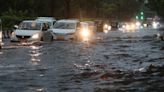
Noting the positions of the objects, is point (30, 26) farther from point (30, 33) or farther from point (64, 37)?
point (64, 37)

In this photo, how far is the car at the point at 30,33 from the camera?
38.8 meters

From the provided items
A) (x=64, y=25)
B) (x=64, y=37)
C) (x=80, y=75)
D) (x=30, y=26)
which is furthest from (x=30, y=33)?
(x=80, y=75)

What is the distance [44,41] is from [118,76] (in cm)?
2440

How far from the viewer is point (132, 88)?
44.0 ft

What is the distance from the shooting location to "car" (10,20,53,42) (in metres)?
38.8

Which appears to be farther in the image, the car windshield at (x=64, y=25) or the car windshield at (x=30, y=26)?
the car windshield at (x=64, y=25)

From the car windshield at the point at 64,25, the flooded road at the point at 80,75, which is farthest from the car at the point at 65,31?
the flooded road at the point at 80,75

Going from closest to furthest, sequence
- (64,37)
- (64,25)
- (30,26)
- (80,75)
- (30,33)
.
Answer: (80,75) → (30,33) → (30,26) → (64,37) → (64,25)

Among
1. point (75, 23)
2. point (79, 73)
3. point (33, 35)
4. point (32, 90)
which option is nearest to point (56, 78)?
point (79, 73)

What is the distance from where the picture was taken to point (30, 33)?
38688 mm

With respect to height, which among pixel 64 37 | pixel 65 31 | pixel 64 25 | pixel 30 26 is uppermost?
pixel 30 26

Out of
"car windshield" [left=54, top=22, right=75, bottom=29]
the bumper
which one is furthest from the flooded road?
"car windshield" [left=54, top=22, right=75, bottom=29]

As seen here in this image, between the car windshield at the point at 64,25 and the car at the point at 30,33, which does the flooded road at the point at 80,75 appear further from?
the car windshield at the point at 64,25

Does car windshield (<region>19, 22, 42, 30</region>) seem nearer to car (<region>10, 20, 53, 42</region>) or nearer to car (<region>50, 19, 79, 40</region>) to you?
car (<region>10, 20, 53, 42</region>)
